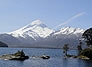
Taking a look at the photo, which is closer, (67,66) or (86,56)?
(67,66)

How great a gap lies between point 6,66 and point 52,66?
2078 centimetres

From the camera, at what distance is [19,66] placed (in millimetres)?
123562

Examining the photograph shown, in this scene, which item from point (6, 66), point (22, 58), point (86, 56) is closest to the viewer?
point (6, 66)

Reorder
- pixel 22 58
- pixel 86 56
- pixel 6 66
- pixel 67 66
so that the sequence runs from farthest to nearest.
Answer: pixel 86 56, pixel 22 58, pixel 67 66, pixel 6 66

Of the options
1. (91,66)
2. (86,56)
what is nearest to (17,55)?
(86,56)

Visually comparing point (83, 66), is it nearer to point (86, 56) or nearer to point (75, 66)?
point (75, 66)

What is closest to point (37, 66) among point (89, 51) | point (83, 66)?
point (83, 66)

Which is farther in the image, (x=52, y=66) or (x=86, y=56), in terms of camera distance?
(x=86, y=56)

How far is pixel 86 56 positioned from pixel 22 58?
42.7 meters

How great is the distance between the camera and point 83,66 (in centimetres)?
13125

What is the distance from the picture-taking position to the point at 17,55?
17312 centimetres

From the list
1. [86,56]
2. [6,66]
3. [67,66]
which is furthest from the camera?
[86,56]

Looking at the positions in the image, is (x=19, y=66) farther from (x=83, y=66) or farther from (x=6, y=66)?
(x=83, y=66)

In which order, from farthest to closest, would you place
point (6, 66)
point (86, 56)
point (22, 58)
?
point (86, 56)
point (22, 58)
point (6, 66)
